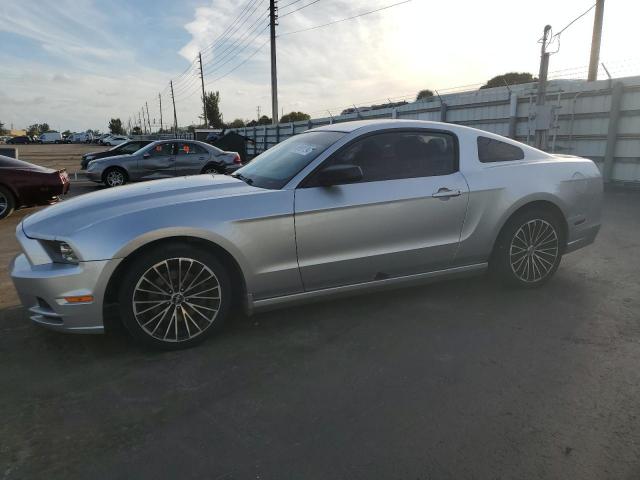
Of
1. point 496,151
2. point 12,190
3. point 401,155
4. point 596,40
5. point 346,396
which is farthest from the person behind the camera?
point 596,40

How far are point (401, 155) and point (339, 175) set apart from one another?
28.6 inches

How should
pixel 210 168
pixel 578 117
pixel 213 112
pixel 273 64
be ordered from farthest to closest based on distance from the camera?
pixel 213 112, pixel 273 64, pixel 210 168, pixel 578 117

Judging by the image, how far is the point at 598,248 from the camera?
19.3ft

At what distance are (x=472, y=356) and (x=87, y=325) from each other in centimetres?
258

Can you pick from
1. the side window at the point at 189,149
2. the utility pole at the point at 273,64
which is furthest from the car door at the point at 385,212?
the utility pole at the point at 273,64

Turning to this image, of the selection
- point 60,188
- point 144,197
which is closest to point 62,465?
point 144,197

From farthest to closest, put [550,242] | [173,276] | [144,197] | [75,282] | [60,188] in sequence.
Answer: [60,188] → [550,242] → [144,197] → [173,276] → [75,282]

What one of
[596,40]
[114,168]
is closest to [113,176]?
[114,168]

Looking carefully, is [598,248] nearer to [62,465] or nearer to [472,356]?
[472,356]

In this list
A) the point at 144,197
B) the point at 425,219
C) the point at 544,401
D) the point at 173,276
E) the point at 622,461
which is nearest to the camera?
the point at 622,461

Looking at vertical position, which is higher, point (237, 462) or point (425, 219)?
point (425, 219)

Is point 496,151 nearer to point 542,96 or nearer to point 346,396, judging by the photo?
point 346,396

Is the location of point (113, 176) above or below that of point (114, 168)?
below

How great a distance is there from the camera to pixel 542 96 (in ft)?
36.7
